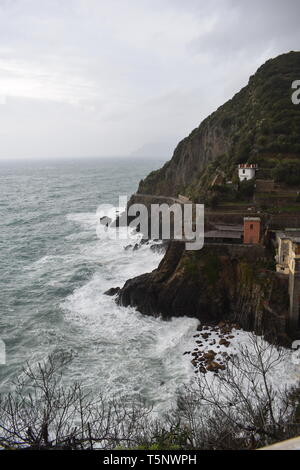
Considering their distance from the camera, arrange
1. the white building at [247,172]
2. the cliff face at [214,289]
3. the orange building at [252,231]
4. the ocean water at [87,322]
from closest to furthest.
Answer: the ocean water at [87,322]
the cliff face at [214,289]
the orange building at [252,231]
the white building at [247,172]

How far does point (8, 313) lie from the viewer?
1271 inches

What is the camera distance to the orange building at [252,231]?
32688 mm

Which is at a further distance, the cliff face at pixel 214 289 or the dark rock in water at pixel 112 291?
the dark rock in water at pixel 112 291

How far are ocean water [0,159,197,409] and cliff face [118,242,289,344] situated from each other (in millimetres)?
1519

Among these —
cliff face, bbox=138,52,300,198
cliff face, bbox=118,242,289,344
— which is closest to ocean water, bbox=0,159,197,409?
cliff face, bbox=118,242,289,344

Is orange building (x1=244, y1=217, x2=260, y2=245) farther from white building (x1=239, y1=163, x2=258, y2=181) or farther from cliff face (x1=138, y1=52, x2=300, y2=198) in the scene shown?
cliff face (x1=138, y1=52, x2=300, y2=198)

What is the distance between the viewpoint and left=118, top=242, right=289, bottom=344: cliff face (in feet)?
90.6

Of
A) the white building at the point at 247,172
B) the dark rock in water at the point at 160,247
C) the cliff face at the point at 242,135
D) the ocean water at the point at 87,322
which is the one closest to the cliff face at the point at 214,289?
the ocean water at the point at 87,322

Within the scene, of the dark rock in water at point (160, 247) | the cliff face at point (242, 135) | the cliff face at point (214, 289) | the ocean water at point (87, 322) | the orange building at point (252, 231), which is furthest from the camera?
the cliff face at point (242, 135)

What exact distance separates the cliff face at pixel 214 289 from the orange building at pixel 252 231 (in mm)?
1647

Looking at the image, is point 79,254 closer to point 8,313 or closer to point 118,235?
point 118,235

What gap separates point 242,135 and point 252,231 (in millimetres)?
28960

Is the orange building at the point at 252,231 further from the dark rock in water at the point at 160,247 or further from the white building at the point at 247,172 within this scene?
the dark rock in water at the point at 160,247

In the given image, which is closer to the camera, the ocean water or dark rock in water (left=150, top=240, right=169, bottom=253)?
the ocean water
